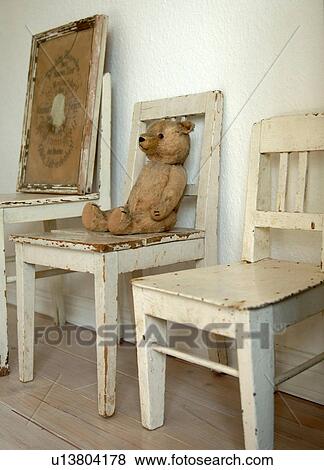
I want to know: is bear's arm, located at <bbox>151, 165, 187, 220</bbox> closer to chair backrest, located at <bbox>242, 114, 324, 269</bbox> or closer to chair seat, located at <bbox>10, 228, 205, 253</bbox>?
chair seat, located at <bbox>10, 228, 205, 253</bbox>

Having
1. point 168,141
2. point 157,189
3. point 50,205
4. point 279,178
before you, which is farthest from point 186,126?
point 50,205

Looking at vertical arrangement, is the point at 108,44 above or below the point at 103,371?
above

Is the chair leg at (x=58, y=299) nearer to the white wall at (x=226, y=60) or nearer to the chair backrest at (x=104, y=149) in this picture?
the white wall at (x=226, y=60)

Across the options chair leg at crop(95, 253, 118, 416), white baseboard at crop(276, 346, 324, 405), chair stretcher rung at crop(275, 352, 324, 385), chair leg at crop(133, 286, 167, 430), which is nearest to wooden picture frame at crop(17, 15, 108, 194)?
chair leg at crop(95, 253, 118, 416)

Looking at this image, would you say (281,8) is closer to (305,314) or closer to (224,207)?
(224,207)

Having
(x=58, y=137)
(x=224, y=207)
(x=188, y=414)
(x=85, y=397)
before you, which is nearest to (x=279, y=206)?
(x=224, y=207)

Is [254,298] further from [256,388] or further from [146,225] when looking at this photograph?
[146,225]

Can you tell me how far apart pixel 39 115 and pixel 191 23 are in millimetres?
624

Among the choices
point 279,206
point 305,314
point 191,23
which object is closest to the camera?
point 305,314

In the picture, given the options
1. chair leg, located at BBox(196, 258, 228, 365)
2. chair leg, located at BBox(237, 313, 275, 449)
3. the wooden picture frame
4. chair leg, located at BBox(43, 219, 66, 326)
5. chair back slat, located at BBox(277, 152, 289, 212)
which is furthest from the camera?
chair leg, located at BBox(43, 219, 66, 326)

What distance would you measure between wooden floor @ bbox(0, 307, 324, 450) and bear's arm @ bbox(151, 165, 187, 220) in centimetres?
45

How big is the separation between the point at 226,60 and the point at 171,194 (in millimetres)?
379

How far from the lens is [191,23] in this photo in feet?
5.04

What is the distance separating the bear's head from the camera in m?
1.42
